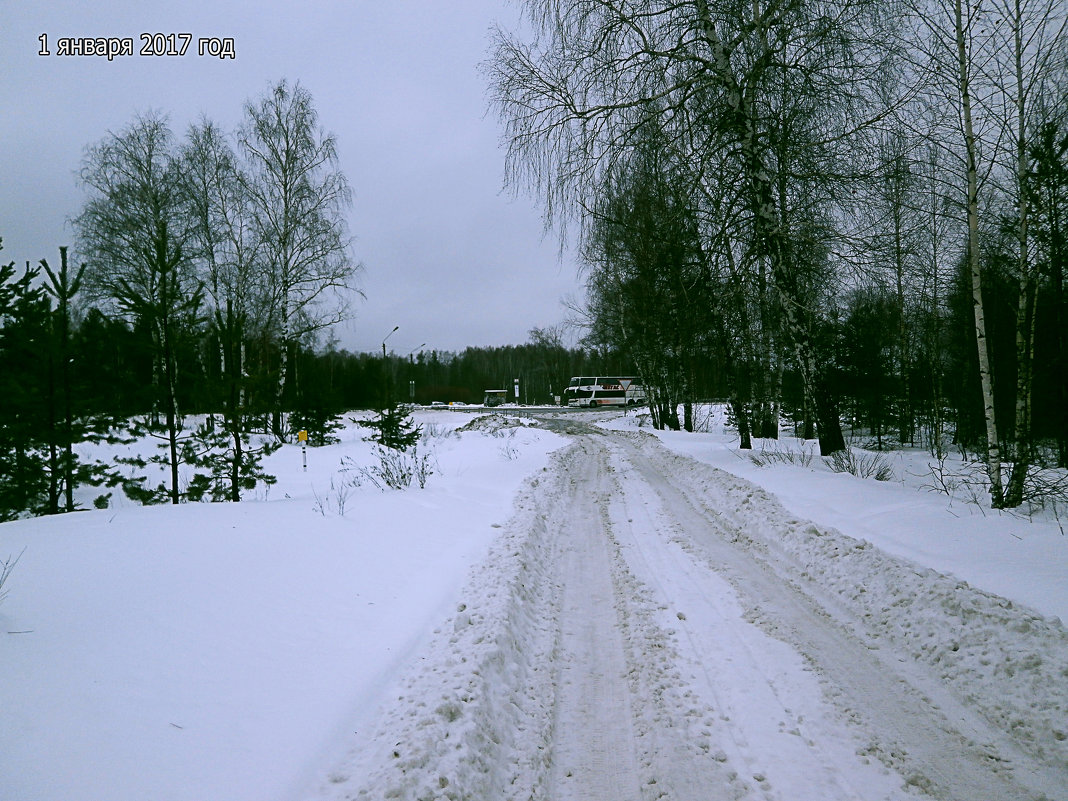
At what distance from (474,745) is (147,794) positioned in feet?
4.94

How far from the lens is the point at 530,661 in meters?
3.95

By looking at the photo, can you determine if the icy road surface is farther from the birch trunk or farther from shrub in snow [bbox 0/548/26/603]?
the birch trunk

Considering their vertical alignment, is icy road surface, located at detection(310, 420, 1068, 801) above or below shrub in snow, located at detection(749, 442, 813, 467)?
below

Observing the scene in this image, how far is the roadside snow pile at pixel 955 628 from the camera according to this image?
3090 mm

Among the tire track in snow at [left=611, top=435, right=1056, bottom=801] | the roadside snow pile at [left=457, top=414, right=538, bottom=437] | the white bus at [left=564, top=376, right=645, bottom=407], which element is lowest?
the tire track in snow at [left=611, top=435, right=1056, bottom=801]

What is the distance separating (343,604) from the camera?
4.63 m

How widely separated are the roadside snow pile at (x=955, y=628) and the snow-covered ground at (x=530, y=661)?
2 cm

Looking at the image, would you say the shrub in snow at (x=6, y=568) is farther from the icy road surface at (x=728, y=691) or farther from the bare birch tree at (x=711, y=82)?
the bare birch tree at (x=711, y=82)

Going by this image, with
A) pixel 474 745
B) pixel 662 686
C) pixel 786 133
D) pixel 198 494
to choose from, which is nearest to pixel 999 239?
pixel 786 133

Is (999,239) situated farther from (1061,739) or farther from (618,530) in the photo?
(1061,739)

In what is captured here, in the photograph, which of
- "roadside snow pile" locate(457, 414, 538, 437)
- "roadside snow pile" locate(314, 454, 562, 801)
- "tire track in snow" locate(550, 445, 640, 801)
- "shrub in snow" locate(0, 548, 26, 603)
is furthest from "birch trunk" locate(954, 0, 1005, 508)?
"roadside snow pile" locate(457, 414, 538, 437)

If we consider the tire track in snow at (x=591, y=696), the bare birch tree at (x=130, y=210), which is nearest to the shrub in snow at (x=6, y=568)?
the tire track in snow at (x=591, y=696)

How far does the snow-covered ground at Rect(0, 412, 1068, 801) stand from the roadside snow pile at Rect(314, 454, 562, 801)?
0.6 inches

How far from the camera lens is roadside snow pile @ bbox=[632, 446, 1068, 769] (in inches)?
122
